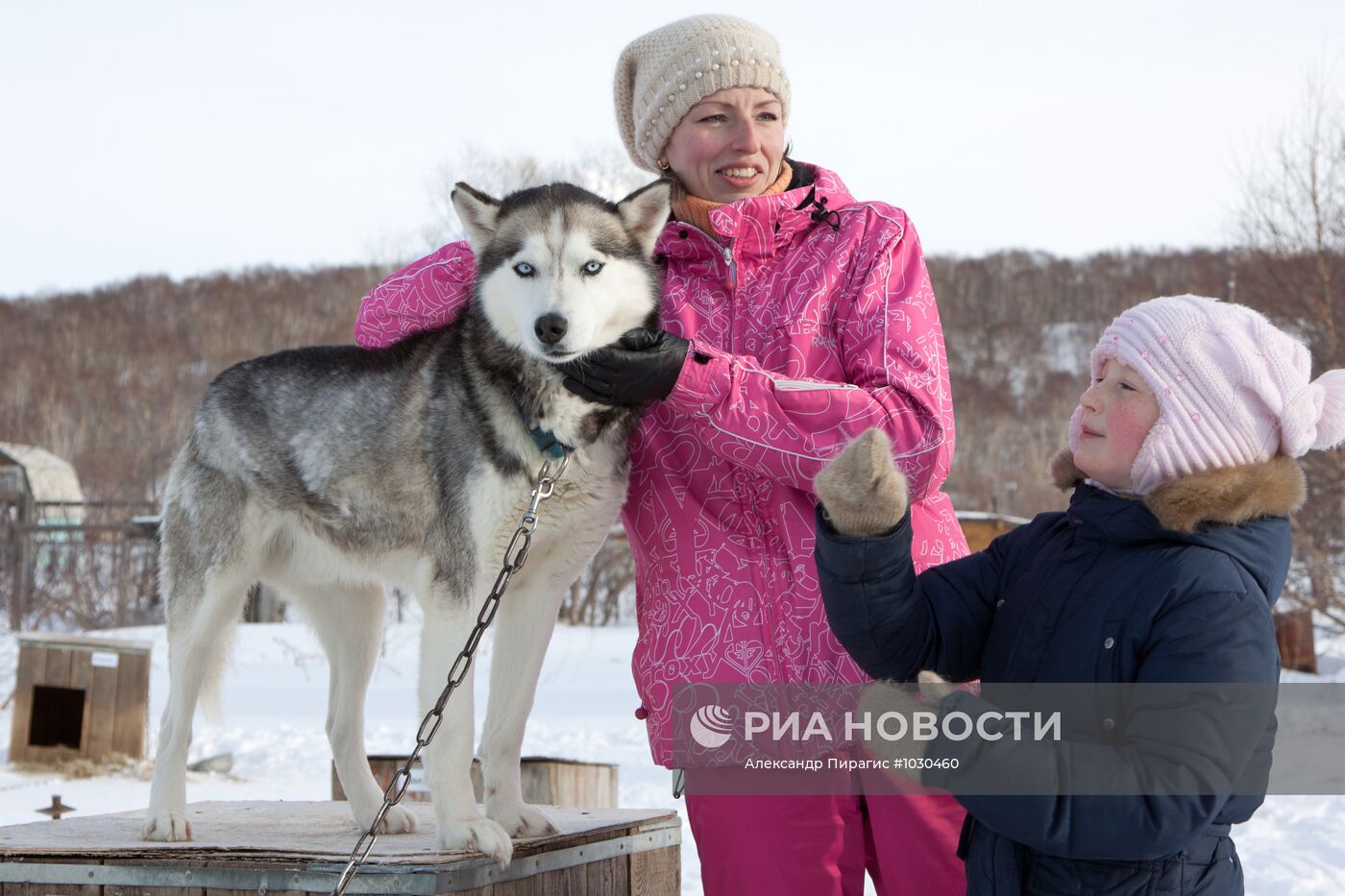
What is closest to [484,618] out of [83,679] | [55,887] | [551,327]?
[551,327]

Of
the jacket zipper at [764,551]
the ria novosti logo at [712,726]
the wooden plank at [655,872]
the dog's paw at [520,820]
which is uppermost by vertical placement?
the jacket zipper at [764,551]

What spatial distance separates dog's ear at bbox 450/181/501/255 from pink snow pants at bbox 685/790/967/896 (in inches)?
56.0

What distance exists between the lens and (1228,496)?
5.85ft

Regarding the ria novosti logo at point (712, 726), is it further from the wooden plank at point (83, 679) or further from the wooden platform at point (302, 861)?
the wooden plank at point (83, 679)

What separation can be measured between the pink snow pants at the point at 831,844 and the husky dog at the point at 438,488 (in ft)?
1.68

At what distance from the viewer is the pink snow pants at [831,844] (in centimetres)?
235

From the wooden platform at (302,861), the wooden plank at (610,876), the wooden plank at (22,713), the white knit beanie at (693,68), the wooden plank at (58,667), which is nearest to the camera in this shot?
the wooden platform at (302,861)

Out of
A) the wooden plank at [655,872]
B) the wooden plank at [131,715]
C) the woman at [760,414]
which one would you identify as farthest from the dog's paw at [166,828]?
the wooden plank at [131,715]

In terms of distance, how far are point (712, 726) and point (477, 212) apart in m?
1.33

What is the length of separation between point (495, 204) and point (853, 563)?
1.39 m

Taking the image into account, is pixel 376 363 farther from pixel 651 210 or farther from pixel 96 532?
pixel 96 532

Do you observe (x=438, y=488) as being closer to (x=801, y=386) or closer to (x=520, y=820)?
(x=520, y=820)

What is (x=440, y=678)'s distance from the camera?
2629mm

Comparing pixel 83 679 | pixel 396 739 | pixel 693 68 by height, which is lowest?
pixel 396 739
